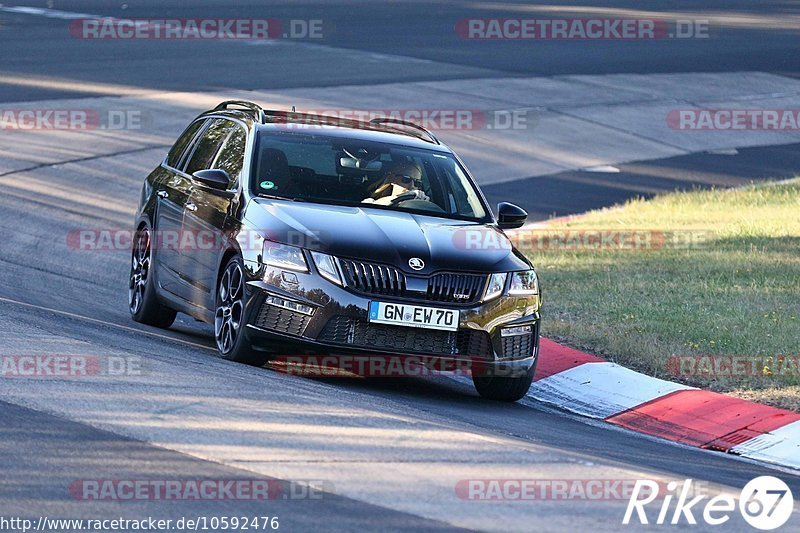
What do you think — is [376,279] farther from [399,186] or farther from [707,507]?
[707,507]

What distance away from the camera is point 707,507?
690 cm

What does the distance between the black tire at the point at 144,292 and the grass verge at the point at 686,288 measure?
3090mm

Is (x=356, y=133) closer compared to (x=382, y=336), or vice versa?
(x=382, y=336)

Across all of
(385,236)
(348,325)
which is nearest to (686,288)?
(385,236)

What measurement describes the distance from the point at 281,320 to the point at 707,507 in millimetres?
3453

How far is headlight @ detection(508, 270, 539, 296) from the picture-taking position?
9773 millimetres

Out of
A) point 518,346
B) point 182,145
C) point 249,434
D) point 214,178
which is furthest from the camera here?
point 182,145

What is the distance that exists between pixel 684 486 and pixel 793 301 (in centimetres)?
619

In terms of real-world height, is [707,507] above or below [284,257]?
below

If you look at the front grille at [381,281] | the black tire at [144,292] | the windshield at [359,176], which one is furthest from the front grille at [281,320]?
the black tire at [144,292]

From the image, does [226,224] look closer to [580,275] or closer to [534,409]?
[534,409]

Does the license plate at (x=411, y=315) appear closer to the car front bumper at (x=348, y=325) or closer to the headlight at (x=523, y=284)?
the car front bumper at (x=348, y=325)

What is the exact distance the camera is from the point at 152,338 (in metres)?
10.9

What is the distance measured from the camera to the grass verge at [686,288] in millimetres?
11000
